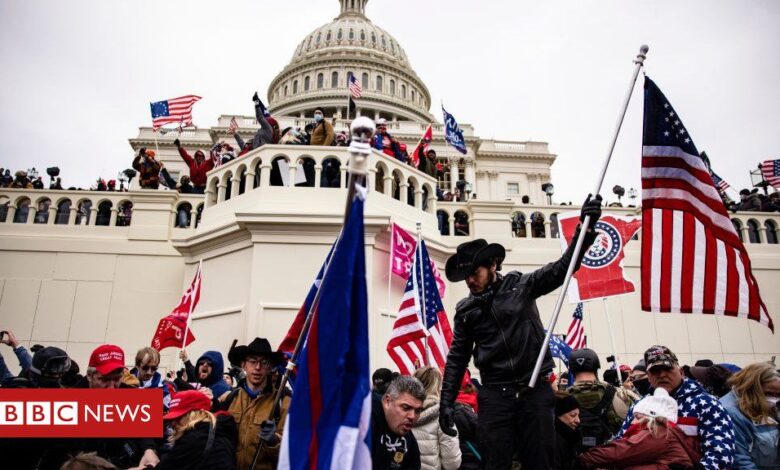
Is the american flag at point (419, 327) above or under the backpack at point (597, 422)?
above

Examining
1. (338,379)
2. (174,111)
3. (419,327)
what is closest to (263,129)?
(419,327)

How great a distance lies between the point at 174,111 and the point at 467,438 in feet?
49.8

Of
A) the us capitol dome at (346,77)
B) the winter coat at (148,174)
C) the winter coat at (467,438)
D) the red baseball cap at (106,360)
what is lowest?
the winter coat at (467,438)

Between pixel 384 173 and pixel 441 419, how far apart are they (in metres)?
7.53

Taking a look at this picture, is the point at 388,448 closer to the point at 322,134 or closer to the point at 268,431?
the point at 268,431

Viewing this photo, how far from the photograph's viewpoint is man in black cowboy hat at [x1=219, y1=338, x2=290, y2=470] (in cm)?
392

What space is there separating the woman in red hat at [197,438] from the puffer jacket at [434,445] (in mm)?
1548

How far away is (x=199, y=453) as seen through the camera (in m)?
3.57

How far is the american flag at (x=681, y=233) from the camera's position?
4590 millimetres

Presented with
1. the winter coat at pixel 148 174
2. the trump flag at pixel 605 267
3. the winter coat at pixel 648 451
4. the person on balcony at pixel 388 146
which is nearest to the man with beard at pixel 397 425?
the winter coat at pixel 648 451

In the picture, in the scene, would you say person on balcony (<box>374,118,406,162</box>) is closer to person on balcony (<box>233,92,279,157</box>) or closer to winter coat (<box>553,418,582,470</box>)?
person on balcony (<box>233,92,279,157</box>)

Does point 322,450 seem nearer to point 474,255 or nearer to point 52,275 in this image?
point 474,255

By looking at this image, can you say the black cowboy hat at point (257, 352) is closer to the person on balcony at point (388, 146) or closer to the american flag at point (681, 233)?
the american flag at point (681, 233)

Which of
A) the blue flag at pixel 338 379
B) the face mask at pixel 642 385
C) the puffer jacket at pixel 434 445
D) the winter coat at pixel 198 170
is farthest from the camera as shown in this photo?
the winter coat at pixel 198 170
